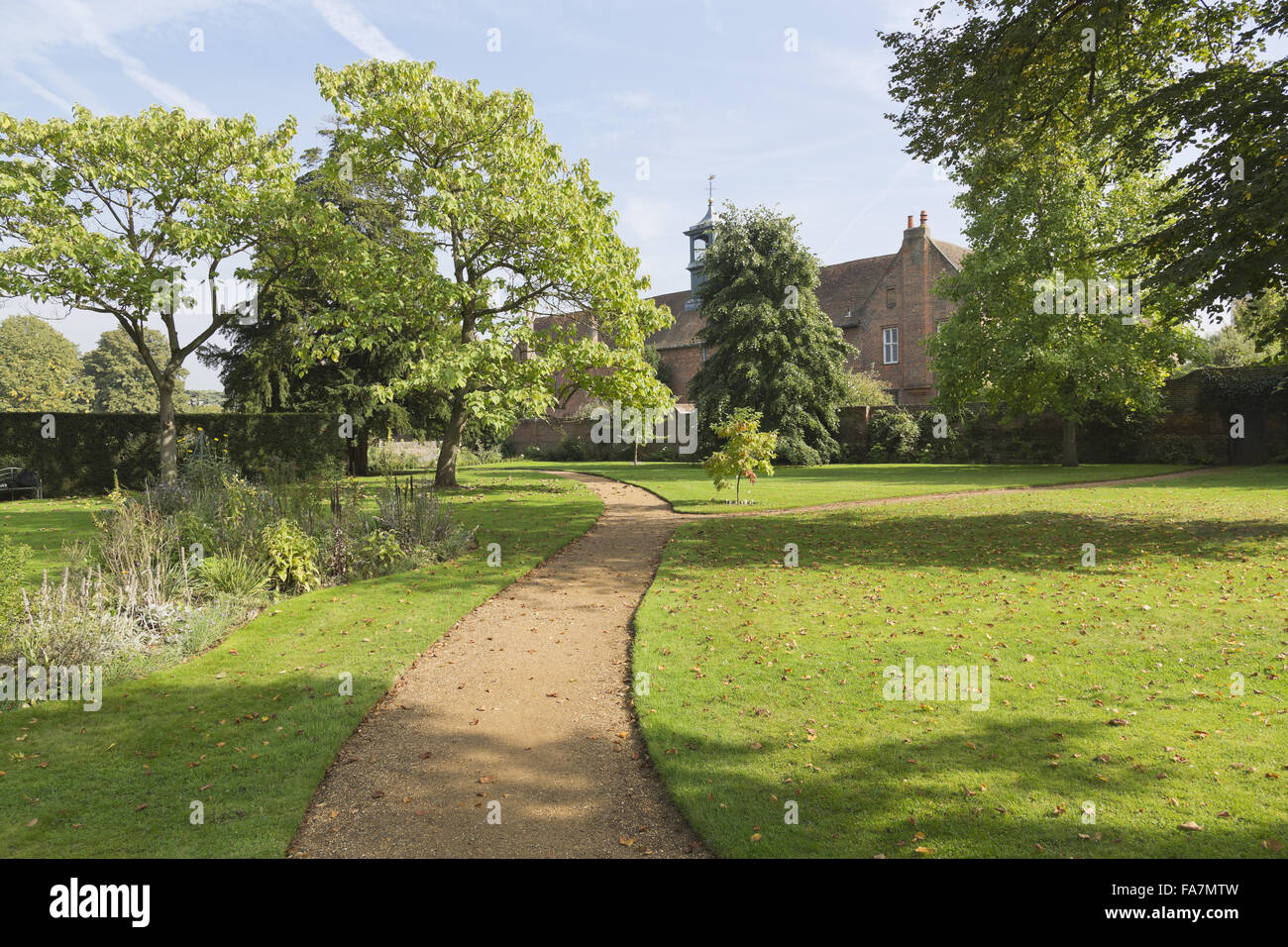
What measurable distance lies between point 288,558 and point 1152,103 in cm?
1425

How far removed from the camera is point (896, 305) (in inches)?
1884

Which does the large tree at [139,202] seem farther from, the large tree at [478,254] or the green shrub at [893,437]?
the green shrub at [893,437]

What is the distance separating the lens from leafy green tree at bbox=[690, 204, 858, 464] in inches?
1326

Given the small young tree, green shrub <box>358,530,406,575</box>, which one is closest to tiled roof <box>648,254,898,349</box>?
the small young tree

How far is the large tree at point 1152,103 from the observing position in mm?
10125

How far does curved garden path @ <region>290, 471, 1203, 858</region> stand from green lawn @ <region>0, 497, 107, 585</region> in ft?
20.9

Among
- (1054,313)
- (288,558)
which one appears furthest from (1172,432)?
(288,558)

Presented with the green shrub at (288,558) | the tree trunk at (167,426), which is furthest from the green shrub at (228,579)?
the tree trunk at (167,426)

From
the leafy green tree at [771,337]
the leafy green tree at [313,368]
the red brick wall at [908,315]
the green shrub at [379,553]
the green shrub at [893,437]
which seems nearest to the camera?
the green shrub at [379,553]

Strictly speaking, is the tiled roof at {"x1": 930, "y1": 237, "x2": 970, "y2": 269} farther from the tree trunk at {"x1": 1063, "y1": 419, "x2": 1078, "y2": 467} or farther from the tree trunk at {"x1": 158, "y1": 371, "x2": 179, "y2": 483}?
the tree trunk at {"x1": 158, "y1": 371, "x2": 179, "y2": 483}

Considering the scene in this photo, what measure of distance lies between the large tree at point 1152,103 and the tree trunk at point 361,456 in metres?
25.6

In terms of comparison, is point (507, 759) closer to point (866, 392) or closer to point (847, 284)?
point (866, 392)

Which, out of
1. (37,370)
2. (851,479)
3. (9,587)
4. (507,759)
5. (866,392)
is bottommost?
(507,759)
